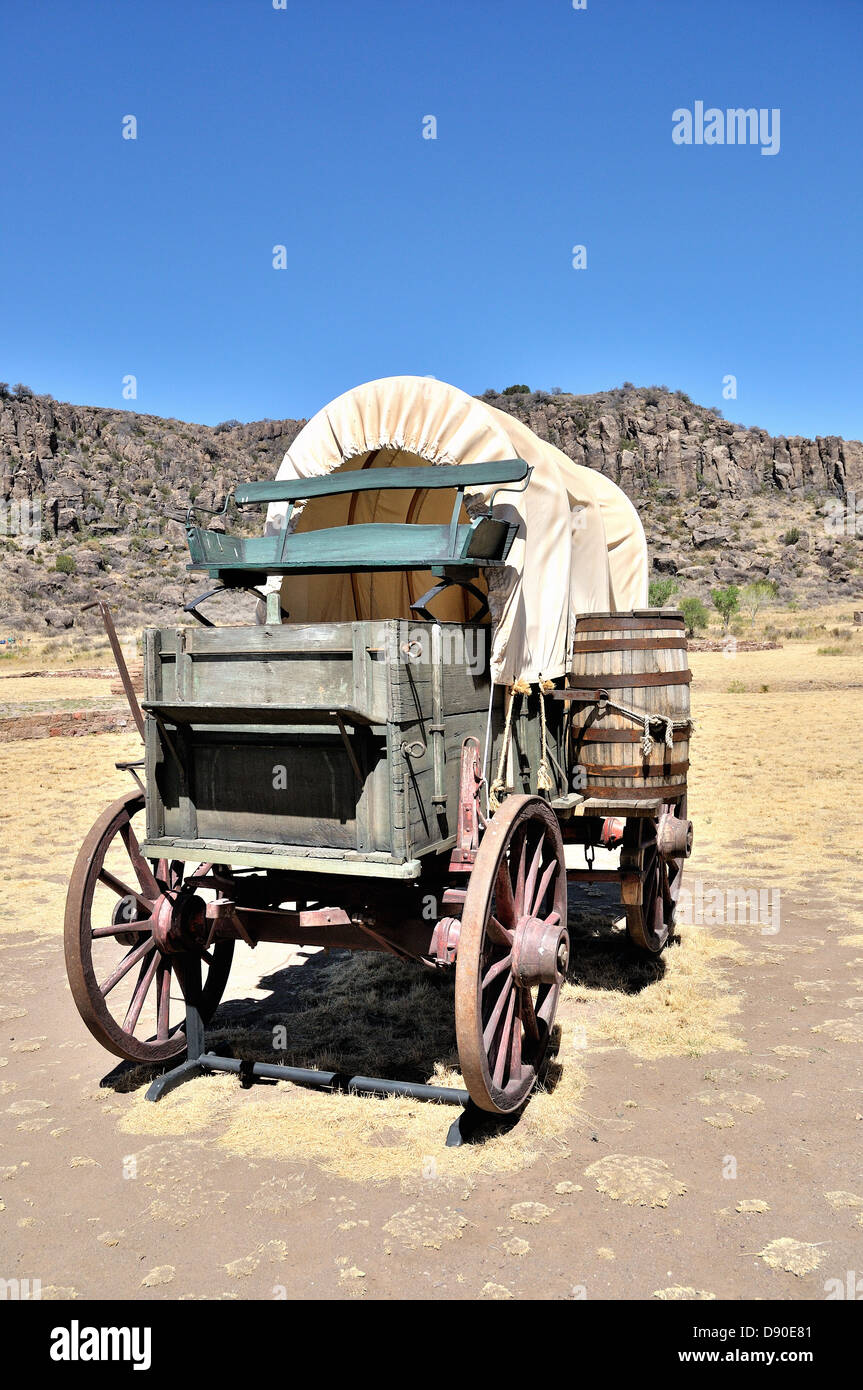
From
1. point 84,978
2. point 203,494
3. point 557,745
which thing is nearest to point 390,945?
point 84,978

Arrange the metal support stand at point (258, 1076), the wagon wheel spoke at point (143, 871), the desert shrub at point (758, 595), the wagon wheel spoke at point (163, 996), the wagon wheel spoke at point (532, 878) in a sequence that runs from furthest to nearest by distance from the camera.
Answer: the desert shrub at point (758, 595), the wagon wheel spoke at point (163, 996), the wagon wheel spoke at point (143, 871), the wagon wheel spoke at point (532, 878), the metal support stand at point (258, 1076)

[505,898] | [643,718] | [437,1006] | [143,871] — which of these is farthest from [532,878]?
[143,871]

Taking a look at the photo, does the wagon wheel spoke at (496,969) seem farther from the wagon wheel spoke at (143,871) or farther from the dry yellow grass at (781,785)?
the dry yellow grass at (781,785)

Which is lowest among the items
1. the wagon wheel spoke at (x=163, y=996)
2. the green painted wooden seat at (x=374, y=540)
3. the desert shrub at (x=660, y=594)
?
the wagon wheel spoke at (x=163, y=996)

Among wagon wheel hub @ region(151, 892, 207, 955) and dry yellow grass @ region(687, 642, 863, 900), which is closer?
wagon wheel hub @ region(151, 892, 207, 955)

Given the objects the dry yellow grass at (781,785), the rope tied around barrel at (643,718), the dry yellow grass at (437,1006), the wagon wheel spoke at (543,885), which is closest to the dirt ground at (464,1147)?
the dry yellow grass at (437,1006)

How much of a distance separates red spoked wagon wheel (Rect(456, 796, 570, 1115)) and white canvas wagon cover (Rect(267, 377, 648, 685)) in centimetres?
80

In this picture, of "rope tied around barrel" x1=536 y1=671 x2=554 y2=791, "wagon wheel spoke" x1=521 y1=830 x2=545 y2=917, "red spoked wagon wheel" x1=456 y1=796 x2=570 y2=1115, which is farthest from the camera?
"rope tied around barrel" x1=536 y1=671 x2=554 y2=791

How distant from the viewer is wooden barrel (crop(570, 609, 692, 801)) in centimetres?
503

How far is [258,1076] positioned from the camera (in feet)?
14.1

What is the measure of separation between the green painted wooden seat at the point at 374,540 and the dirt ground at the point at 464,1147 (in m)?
2.39

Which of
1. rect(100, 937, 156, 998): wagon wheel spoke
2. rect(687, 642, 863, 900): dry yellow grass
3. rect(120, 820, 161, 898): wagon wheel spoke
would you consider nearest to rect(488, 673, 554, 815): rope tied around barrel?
rect(120, 820, 161, 898): wagon wheel spoke

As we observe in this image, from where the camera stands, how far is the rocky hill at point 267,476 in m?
51.2

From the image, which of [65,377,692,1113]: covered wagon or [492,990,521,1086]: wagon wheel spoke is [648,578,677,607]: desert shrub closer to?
[65,377,692,1113]: covered wagon
